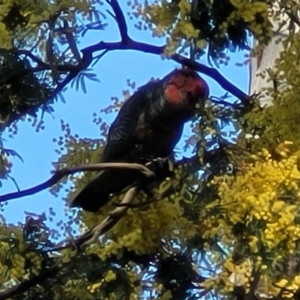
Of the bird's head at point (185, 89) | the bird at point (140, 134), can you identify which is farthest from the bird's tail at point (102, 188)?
the bird's head at point (185, 89)

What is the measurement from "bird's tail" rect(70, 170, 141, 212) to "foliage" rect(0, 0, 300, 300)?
14 mm

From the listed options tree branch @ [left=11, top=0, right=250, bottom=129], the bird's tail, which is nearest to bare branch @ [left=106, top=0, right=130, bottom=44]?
tree branch @ [left=11, top=0, right=250, bottom=129]

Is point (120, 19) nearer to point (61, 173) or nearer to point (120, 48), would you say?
point (120, 48)

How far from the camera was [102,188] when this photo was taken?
106 centimetres

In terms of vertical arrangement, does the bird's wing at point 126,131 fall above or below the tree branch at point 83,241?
above

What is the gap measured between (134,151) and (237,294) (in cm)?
20

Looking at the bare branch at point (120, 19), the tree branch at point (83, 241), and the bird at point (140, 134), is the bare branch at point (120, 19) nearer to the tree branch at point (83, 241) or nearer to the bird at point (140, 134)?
the bird at point (140, 134)

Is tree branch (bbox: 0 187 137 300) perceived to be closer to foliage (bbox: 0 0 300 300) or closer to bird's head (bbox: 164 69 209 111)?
foliage (bbox: 0 0 300 300)

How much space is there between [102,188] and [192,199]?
17cm

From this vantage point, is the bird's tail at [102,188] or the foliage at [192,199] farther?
the bird's tail at [102,188]

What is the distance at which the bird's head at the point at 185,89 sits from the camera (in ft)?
3.20

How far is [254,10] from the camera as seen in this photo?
0.91 metres

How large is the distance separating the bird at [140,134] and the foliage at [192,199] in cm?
3

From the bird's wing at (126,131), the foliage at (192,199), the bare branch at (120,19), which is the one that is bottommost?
the foliage at (192,199)
